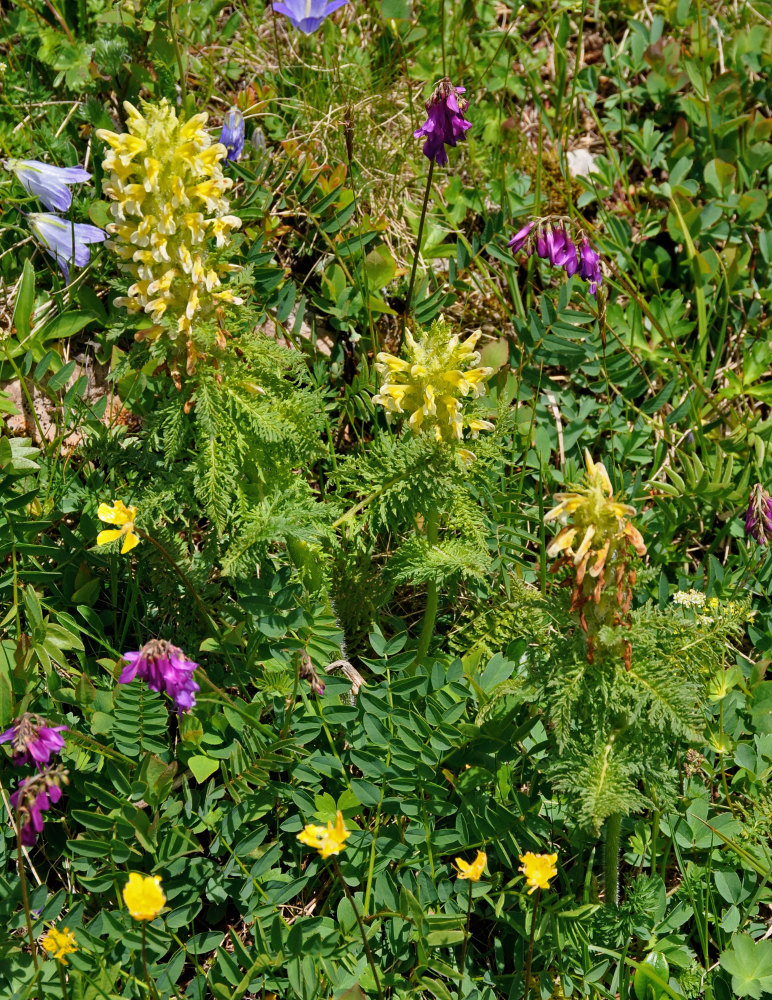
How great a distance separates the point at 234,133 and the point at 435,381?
1607mm

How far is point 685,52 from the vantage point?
4.75 meters

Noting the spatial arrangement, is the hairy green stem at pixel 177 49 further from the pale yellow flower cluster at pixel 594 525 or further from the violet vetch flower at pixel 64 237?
the pale yellow flower cluster at pixel 594 525

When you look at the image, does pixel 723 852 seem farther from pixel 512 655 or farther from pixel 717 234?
pixel 717 234

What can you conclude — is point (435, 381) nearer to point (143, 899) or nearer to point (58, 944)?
point (143, 899)

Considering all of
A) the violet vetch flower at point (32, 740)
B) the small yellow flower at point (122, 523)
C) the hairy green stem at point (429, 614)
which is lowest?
the hairy green stem at point (429, 614)

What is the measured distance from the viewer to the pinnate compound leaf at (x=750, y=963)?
9.34 feet

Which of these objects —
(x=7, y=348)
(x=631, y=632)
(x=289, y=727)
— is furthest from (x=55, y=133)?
(x=631, y=632)

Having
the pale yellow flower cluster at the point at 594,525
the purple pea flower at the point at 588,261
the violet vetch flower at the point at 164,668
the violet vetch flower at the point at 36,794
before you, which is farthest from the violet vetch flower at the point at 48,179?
the pale yellow flower cluster at the point at 594,525

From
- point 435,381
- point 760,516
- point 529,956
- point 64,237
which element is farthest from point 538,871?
point 64,237

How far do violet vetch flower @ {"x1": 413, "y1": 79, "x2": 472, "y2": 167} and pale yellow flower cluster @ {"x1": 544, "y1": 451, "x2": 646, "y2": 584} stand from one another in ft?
4.92

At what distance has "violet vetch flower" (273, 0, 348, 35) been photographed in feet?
13.1

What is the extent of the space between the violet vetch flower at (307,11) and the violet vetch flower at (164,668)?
2.70m

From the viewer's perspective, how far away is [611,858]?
2.91m

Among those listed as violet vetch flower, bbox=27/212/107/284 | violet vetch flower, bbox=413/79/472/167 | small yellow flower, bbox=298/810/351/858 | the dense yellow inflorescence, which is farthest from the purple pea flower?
small yellow flower, bbox=298/810/351/858
